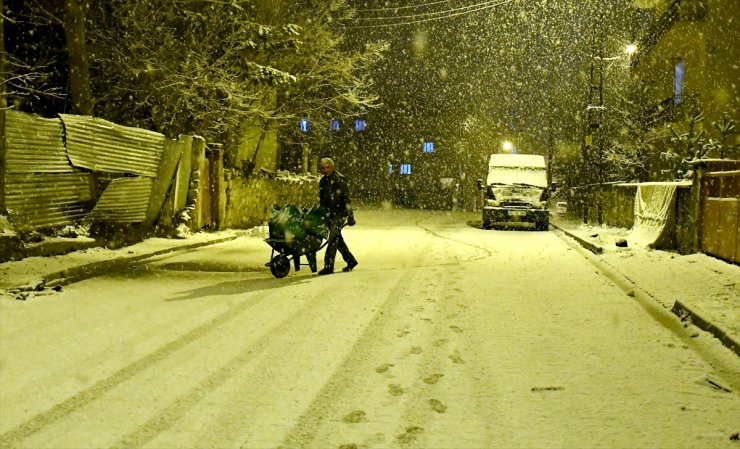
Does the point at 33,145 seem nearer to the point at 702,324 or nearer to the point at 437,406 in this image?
the point at 437,406

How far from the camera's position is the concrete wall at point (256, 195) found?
20125 mm

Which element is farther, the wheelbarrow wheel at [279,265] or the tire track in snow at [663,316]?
the wheelbarrow wheel at [279,265]

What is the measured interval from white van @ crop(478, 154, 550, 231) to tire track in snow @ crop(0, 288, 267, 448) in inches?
722

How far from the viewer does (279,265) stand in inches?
406

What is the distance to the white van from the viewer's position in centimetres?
2402

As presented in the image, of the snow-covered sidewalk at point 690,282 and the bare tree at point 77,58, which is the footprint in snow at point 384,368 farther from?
the bare tree at point 77,58

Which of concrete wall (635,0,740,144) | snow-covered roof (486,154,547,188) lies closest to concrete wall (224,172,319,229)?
snow-covered roof (486,154,547,188)

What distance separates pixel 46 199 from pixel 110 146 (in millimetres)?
2168

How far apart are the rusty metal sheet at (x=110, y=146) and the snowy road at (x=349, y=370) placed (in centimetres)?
373

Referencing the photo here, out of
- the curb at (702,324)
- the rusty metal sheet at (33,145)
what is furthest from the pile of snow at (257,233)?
the curb at (702,324)

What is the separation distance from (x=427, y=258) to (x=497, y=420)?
952 cm

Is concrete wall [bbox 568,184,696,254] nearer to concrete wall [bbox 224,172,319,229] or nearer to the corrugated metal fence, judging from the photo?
the corrugated metal fence

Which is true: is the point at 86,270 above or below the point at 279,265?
below

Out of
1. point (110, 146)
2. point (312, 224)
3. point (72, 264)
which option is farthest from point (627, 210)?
point (72, 264)
